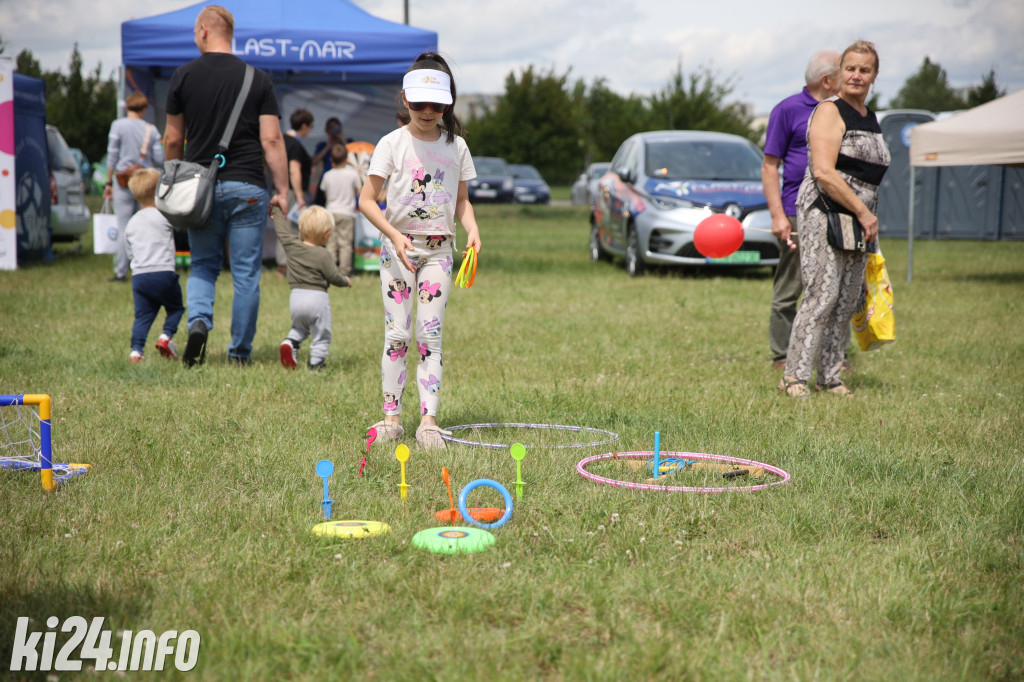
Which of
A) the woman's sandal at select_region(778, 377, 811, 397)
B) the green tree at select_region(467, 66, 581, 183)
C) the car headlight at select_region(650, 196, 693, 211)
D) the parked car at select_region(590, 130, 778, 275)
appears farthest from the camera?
the green tree at select_region(467, 66, 581, 183)

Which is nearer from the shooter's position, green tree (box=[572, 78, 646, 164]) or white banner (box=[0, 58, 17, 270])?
white banner (box=[0, 58, 17, 270])

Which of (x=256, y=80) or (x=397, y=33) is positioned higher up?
(x=397, y=33)

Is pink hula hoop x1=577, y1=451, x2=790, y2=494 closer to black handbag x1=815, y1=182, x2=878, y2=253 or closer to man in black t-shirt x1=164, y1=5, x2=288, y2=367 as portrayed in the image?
black handbag x1=815, y1=182, x2=878, y2=253

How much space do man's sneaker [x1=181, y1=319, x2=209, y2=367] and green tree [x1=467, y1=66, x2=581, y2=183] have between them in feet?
121

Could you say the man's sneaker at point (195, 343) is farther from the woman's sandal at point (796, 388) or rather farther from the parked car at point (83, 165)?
the parked car at point (83, 165)

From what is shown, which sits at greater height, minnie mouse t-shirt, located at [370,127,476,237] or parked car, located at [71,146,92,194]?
parked car, located at [71,146,92,194]

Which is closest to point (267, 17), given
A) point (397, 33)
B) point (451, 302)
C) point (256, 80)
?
point (397, 33)

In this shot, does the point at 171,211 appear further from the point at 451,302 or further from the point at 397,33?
the point at 397,33

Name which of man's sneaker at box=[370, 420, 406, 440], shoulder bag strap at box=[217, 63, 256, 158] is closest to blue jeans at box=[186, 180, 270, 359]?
shoulder bag strap at box=[217, 63, 256, 158]

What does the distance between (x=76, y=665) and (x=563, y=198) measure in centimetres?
4486

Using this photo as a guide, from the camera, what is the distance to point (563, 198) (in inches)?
1826

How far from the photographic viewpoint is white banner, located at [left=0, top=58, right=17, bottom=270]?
39.5 ft

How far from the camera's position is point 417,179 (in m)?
4.36

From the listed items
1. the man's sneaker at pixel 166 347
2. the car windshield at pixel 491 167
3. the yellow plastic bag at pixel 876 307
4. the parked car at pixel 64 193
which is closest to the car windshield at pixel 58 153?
the parked car at pixel 64 193
